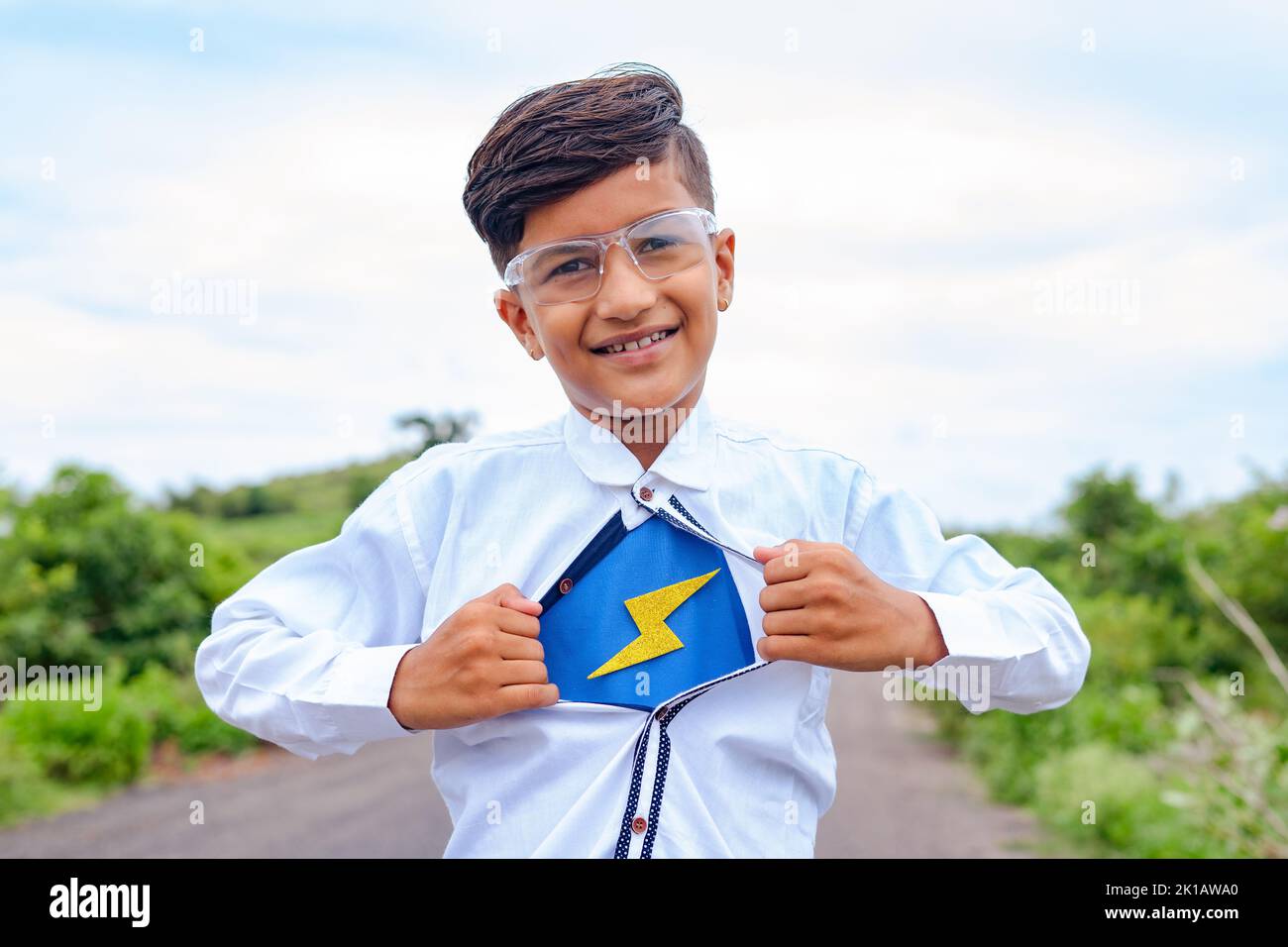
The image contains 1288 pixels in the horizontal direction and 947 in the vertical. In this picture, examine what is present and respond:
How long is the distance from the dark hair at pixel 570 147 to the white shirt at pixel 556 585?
384mm

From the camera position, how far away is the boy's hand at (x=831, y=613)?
76.9 inches

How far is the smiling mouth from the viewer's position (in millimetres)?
2131

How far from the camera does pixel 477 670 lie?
77.1 inches

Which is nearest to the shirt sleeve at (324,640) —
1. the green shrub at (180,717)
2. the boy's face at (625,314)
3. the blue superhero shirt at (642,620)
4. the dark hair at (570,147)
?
the blue superhero shirt at (642,620)

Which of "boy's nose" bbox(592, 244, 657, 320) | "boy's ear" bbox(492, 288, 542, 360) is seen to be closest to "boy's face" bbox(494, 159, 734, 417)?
"boy's nose" bbox(592, 244, 657, 320)

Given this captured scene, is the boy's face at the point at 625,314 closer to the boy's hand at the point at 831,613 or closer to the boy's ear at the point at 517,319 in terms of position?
the boy's ear at the point at 517,319

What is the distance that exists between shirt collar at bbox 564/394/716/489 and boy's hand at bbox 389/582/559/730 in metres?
0.30

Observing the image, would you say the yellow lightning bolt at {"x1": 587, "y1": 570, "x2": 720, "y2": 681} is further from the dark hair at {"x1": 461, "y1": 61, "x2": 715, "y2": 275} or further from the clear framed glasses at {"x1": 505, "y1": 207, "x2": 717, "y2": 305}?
the dark hair at {"x1": 461, "y1": 61, "x2": 715, "y2": 275}

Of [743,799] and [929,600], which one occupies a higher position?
[929,600]

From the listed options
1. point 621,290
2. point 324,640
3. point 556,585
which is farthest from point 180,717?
point 621,290

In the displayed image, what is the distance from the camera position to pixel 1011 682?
2.11 metres

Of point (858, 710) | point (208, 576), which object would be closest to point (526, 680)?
point (208, 576)
